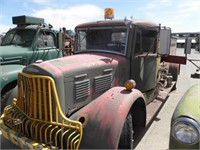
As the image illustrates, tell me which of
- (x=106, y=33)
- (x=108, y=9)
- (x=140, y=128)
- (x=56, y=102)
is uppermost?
(x=108, y=9)

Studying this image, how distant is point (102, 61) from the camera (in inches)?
148

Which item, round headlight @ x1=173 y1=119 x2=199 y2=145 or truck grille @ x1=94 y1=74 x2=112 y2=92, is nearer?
round headlight @ x1=173 y1=119 x2=199 y2=145

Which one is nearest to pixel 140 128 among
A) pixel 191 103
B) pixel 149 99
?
pixel 149 99

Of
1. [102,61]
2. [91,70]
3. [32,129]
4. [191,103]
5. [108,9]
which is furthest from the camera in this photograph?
[108,9]

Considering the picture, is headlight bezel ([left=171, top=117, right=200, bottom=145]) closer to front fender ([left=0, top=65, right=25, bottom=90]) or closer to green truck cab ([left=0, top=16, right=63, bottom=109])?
front fender ([left=0, top=65, right=25, bottom=90])

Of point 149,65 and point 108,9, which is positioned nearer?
point 108,9

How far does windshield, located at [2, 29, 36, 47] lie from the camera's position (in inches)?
266

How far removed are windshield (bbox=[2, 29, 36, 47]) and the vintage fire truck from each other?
286cm

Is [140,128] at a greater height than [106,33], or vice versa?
[106,33]

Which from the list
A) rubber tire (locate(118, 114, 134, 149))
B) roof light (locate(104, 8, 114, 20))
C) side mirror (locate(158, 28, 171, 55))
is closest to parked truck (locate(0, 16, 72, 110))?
roof light (locate(104, 8, 114, 20))

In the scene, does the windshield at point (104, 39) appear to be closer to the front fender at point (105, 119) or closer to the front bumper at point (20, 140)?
the front fender at point (105, 119)

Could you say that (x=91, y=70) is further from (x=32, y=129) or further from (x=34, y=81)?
(x=32, y=129)

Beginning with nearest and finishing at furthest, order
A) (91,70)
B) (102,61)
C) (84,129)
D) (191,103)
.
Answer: (191,103) < (84,129) < (91,70) < (102,61)

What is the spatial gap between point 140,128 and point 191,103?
1613mm
